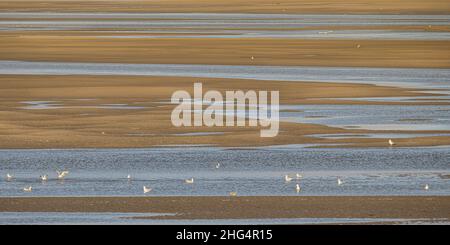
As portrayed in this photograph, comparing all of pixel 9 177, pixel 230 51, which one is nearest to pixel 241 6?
pixel 230 51

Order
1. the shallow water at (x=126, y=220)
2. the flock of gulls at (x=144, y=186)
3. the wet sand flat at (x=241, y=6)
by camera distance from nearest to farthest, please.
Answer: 1. the shallow water at (x=126, y=220)
2. the flock of gulls at (x=144, y=186)
3. the wet sand flat at (x=241, y=6)

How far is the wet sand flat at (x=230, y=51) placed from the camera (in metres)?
30.9

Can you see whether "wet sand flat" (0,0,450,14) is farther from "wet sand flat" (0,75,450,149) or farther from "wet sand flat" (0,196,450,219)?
"wet sand flat" (0,196,450,219)

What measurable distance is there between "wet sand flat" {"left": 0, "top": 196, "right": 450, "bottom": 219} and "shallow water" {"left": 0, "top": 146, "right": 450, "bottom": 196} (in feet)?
1.11

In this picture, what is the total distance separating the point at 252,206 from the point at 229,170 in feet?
8.00

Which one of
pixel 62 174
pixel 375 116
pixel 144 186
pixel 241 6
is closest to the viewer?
pixel 144 186

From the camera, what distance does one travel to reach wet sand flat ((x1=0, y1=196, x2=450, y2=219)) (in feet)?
39.1

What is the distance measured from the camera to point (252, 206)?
1232cm

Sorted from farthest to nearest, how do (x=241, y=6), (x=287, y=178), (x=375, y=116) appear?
(x=241, y=6) < (x=375, y=116) < (x=287, y=178)

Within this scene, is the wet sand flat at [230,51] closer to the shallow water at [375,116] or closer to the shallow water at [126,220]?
the shallow water at [375,116]

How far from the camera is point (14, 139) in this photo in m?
17.3

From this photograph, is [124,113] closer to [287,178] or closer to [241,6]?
[287,178]

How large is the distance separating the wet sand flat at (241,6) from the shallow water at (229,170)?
140 feet

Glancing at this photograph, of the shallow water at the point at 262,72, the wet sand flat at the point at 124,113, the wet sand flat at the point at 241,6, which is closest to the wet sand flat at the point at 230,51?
the shallow water at the point at 262,72
